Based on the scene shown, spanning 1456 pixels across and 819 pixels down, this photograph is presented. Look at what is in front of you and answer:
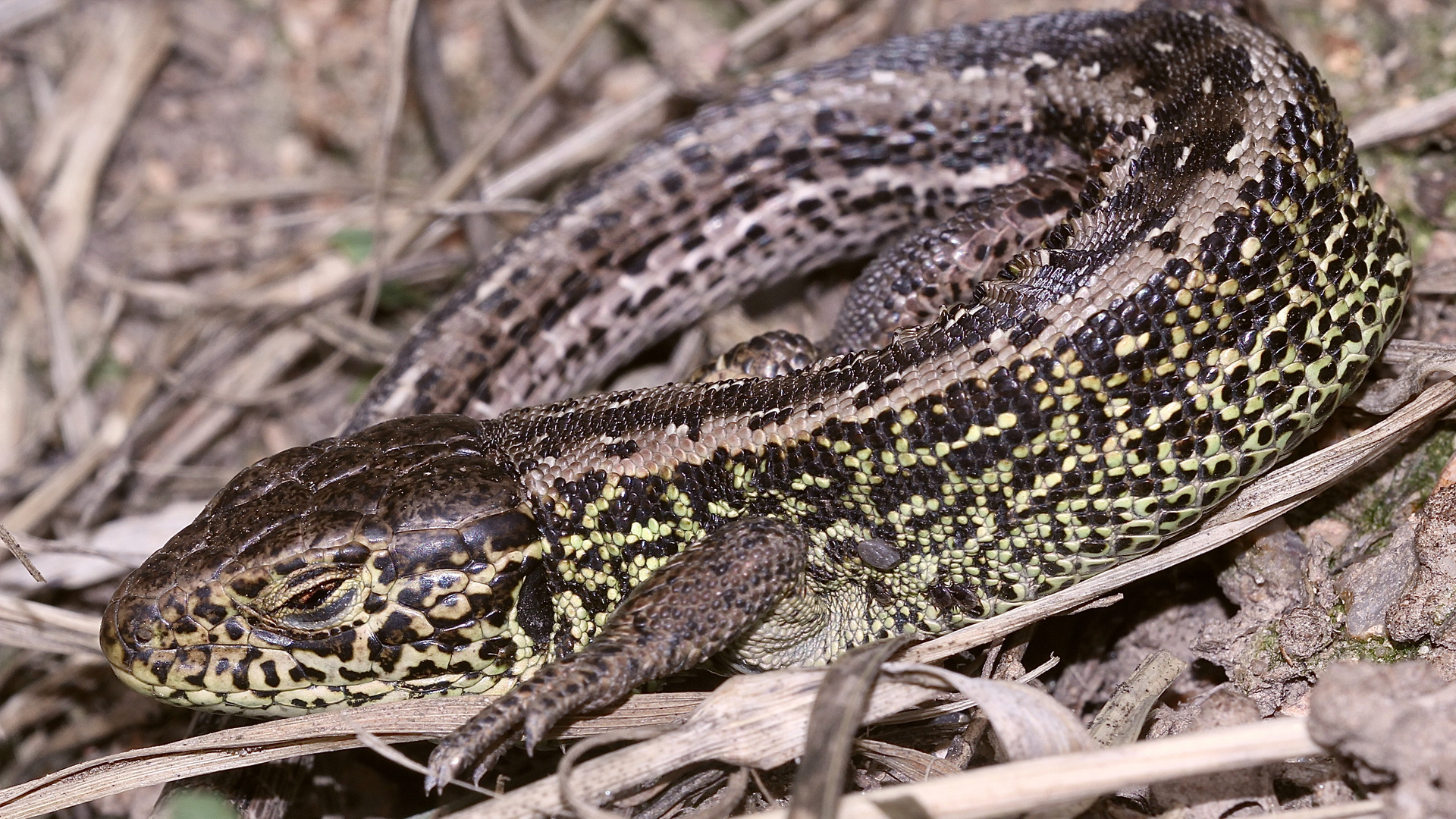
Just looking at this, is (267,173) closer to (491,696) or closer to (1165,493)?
(491,696)

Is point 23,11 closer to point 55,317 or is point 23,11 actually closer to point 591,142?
point 55,317

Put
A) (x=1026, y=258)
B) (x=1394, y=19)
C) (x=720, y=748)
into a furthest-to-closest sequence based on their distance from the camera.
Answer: (x=1394, y=19)
(x=1026, y=258)
(x=720, y=748)

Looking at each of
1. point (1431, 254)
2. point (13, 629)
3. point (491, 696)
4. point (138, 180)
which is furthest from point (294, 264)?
point (1431, 254)

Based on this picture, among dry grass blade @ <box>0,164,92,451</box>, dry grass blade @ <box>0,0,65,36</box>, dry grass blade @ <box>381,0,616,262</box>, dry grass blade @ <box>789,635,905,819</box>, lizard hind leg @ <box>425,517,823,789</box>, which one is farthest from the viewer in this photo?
dry grass blade @ <box>0,0,65,36</box>

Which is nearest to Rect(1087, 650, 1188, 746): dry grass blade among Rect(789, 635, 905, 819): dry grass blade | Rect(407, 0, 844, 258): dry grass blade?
Rect(789, 635, 905, 819): dry grass blade

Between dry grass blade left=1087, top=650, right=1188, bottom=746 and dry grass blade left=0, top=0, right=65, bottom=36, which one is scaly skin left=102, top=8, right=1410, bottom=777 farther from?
dry grass blade left=0, top=0, right=65, bottom=36
